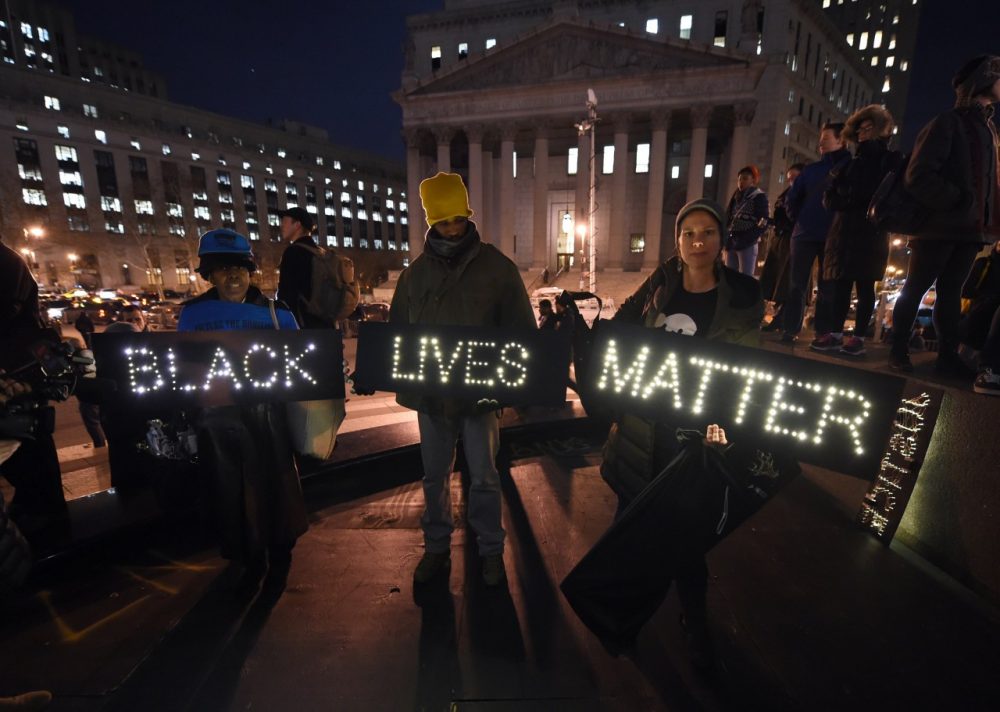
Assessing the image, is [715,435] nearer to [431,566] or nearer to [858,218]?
[431,566]

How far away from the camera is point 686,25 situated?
40344 millimetres

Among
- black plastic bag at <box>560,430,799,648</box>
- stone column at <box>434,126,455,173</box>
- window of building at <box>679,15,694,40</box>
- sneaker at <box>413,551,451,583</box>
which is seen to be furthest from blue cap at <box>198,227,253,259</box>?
window of building at <box>679,15,694,40</box>

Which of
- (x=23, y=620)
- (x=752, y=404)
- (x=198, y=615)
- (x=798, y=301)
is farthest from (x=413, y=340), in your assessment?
(x=798, y=301)

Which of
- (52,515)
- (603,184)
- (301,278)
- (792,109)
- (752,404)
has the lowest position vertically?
(52,515)

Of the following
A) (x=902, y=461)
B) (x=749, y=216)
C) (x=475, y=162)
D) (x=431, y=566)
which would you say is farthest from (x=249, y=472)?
(x=475, y=162)

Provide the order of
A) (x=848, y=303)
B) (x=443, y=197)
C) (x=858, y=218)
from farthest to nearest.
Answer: (x=848, y=303)
(x=858, y=218)
(x=443, y=197)

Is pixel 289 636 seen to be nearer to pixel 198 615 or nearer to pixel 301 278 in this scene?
pixel 198 615

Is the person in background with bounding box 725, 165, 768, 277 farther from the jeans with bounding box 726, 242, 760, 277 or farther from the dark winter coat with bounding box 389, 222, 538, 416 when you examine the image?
the dark winter coat with bounding box 389, 222, 538, 416

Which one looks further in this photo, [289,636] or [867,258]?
[867,258]

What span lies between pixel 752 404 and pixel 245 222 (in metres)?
90.6

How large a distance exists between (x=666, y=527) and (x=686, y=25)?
51.8 m

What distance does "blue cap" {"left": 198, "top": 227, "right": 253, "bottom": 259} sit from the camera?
2.91 m

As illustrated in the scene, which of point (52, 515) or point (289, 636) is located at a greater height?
point (52, 515)

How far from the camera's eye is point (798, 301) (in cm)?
520
